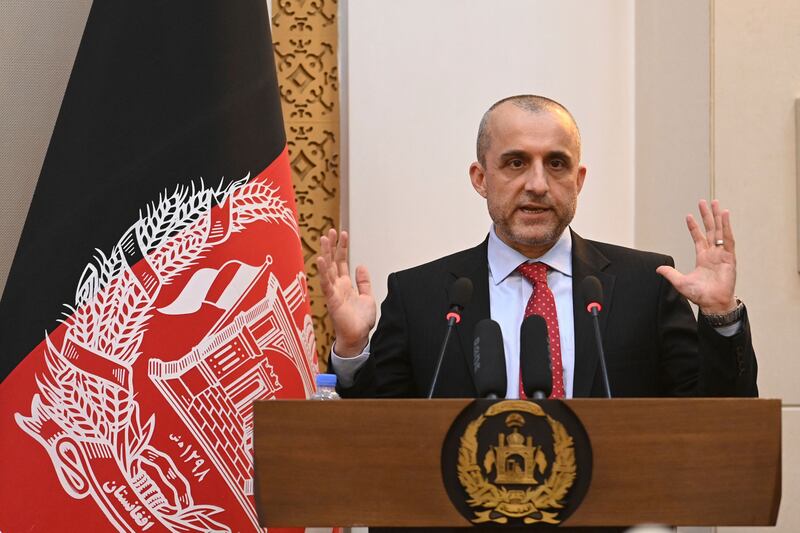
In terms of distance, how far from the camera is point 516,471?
186cm

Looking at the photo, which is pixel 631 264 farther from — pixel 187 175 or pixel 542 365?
pixel 187 175

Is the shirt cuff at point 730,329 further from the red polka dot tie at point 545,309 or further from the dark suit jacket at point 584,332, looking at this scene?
the red polka dot tie at point 545,309

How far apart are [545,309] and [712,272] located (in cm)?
54

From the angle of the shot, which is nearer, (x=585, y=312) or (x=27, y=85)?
(x=585, y=312)

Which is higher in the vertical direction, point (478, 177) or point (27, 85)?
point (27, 85)

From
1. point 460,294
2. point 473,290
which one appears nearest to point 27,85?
point 473,290

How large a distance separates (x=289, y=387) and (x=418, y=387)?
0.38 m

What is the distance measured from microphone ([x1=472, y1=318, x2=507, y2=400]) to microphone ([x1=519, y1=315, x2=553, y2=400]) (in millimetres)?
46

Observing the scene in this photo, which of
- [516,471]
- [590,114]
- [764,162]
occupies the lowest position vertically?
[516,471]

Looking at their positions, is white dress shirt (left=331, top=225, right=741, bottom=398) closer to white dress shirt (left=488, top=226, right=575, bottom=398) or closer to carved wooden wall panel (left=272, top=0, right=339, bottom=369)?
white dress shirt (left=488, top=226, right=575, bottom=398)

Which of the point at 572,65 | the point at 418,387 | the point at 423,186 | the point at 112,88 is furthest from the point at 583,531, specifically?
the point at 572,65

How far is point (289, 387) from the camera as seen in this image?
2.89 metres

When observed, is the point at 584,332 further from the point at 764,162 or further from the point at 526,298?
the point at 764,162

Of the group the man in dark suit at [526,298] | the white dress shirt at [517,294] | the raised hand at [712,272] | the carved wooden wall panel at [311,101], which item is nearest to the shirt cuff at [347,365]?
the man in dark suit at [526,298]
